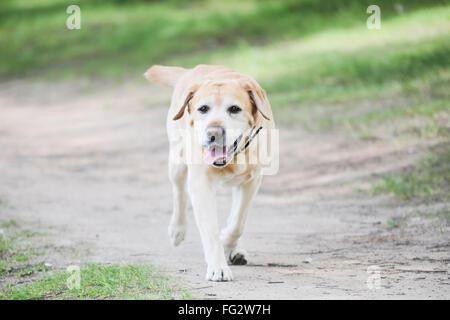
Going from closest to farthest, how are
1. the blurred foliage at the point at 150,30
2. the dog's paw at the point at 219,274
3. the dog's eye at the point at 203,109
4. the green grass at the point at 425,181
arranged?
the dog's paw at the point at 219,274 < the dog's eye at the point at 203,109 < the green grass at the point at 425,181 < the blurred foliage at the point at 150,30

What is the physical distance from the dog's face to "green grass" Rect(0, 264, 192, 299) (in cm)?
92

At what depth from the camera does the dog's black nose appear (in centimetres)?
543

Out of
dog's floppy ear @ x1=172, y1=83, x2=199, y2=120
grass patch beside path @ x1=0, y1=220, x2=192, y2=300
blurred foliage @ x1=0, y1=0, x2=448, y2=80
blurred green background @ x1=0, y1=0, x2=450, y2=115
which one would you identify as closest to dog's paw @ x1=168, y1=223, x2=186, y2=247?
grass patch beside path @ x1=0, y1=220, x2=192, y2=300

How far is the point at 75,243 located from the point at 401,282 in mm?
3160

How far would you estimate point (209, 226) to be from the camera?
5645 mm

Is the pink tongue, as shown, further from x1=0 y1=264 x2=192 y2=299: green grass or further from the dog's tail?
the dog's tail

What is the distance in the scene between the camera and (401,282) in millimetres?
5402

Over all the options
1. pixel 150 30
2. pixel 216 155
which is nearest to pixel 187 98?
pixel 216 155

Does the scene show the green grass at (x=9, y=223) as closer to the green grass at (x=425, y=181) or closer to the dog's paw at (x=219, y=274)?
the dog's paw at (x=219, y=274)

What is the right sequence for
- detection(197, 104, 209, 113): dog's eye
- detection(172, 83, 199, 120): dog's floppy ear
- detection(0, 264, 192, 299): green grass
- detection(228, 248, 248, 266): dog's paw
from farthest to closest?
detection(228, 248, 248, 266): dog's paw, detection(172, 83, 199, 120): dog's floppy ear, detection(197, 104, 209, 113): dog's eye, detection(0, 264, 192, 299): green grass

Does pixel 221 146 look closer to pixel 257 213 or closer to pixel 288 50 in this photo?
pixel 257 213

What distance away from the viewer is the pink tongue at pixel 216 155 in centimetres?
556

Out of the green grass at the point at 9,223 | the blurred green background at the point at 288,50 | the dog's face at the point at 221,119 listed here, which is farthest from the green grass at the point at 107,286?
the blurred green background at the point at 288,50

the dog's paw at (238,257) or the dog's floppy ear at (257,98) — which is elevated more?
the dog's floppy ear at (257,98)
